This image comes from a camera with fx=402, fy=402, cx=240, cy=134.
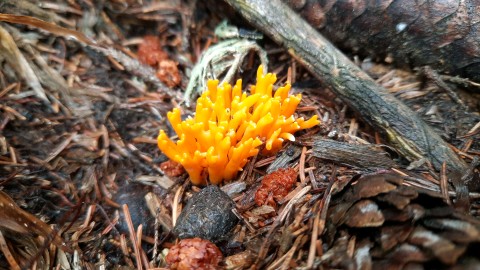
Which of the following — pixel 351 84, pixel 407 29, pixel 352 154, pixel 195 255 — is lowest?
pixel 195 255

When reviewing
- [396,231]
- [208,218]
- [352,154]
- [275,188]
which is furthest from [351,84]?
[208,218]

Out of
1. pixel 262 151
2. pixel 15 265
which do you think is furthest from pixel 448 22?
pixel 15 265

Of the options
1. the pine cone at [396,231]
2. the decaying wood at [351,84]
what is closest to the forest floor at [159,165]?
the pine cone at [396,231]

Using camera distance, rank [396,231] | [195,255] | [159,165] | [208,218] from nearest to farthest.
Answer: [396,231] < [195,255] < [208,218] < [159,165]

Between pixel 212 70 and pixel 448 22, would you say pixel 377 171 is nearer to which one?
pixel 448 22

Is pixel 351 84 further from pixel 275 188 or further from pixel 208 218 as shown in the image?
pixel 208 218
